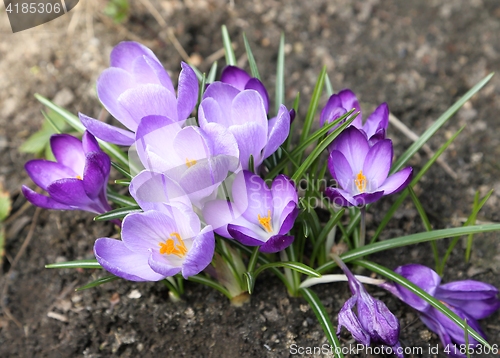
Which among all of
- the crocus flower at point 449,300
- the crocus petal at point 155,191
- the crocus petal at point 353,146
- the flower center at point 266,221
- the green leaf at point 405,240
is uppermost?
the crocus petal at point 155,191

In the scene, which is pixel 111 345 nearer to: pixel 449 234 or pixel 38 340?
pixel 38 340

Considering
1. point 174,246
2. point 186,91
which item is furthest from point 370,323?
point 186,91

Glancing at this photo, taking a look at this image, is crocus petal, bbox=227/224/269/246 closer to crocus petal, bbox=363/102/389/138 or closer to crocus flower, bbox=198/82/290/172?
crocus flower, bbox=198/82/290/172

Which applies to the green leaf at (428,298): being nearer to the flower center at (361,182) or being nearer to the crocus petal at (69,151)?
the flower center at (361,182)

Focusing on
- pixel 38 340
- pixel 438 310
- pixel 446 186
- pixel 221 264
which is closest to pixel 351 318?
pixel 438 310

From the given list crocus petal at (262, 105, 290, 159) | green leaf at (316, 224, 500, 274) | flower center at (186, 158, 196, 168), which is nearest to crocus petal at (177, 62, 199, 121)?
flower center at (186, 158, 196, 168)

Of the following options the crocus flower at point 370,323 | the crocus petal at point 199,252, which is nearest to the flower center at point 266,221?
the crocus petal at point 199,252

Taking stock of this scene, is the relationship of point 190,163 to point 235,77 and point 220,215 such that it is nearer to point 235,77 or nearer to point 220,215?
point 220,215
